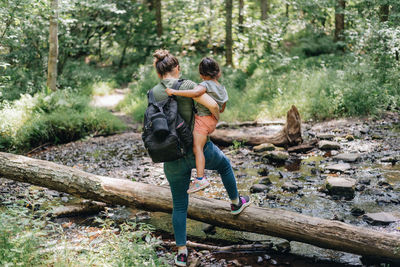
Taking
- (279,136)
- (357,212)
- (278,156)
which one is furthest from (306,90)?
(357,212)

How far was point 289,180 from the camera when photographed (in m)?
6.43

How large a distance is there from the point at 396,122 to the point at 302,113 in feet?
8.45

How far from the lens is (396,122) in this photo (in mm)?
9383

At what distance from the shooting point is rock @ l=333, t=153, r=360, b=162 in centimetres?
714

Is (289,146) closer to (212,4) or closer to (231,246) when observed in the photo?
(231,246)

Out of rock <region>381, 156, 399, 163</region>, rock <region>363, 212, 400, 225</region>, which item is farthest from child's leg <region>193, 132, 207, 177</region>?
rock <region>381, 156, 399, 163</region>

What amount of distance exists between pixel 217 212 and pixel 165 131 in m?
1.57

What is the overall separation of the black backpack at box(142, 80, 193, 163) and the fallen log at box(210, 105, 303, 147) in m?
4.91

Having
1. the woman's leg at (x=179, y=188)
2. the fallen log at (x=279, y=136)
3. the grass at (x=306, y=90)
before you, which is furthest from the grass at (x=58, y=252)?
the grass at (x=306, y=90)

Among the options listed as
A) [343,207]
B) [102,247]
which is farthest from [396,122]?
[102,247]

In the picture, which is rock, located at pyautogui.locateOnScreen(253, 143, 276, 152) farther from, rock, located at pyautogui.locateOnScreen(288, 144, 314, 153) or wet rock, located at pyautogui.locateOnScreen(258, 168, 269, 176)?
wet rock, located at pyautogui.locateOnScreen(258, 168, 269, 176)

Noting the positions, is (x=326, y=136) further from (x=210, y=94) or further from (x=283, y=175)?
(x=210, y=94)

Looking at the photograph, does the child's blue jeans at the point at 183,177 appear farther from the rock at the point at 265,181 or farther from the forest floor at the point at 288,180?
the rock at the point at 265,181

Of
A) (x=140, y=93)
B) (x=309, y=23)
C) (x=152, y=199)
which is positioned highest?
(x=309, y=23)
